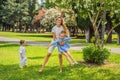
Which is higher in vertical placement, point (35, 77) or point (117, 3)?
point (117, 3)

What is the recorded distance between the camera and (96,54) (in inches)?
625

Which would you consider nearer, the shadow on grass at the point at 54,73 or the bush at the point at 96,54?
the shadow on grass at the point at 54,73

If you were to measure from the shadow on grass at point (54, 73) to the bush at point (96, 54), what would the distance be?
3.95 feet

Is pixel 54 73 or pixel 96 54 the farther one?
pixel 96 54

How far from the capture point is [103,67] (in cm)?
1511

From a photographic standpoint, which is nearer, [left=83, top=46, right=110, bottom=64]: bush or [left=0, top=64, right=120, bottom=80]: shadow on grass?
[left=0, top=64, right=120, bottom=80]: shadow on grass

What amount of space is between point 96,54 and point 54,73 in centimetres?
351

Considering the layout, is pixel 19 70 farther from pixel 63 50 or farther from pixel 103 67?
pixel 103 67

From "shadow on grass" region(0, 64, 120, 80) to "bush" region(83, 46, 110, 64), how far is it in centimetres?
120

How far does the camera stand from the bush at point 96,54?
1585 cm

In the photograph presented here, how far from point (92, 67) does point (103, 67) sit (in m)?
0.52

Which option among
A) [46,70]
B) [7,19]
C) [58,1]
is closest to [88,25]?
Answer: [58,1]

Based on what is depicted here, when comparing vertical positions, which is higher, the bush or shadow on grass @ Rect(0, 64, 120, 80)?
the bush

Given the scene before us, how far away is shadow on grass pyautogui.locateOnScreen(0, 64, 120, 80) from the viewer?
1203cm
